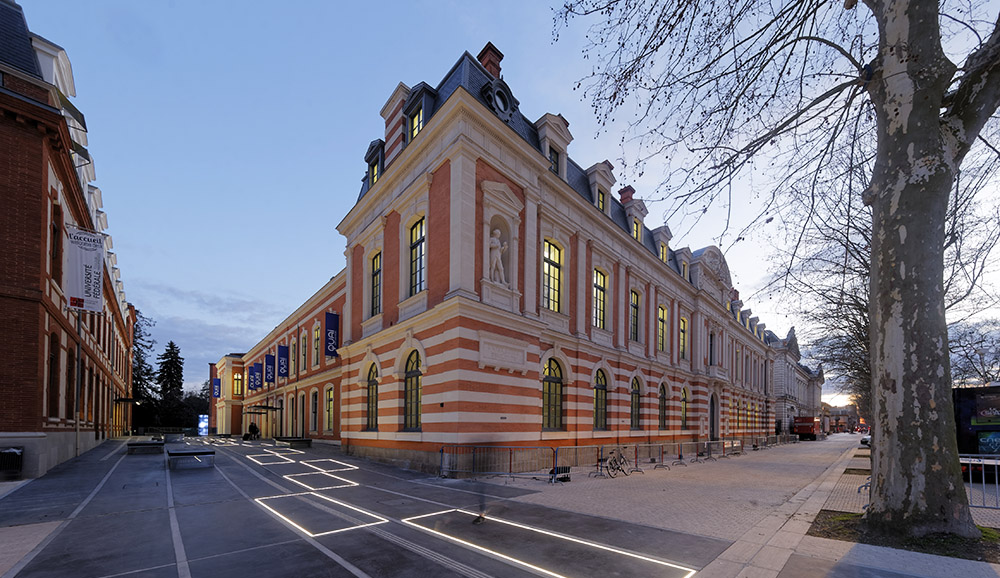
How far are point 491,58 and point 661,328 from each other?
19.3 metres

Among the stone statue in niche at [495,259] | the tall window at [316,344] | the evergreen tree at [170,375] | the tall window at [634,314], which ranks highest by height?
the stone statue in niche at [495,259]

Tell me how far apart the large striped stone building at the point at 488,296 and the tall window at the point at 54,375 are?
10.5 metres

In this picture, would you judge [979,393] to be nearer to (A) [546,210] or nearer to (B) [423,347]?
(A) [546,210]

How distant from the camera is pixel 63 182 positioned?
1772 centimetres

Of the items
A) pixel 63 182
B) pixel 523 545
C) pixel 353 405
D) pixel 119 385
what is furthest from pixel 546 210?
pixel 119 385

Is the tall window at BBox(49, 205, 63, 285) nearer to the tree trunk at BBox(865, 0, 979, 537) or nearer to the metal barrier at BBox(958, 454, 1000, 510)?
Result: the tree trunk at BBox(865, 0, 979, 537)

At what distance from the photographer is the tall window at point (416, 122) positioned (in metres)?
18.9

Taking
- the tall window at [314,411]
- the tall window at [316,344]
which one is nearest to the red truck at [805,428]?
the tall window at [314,411]

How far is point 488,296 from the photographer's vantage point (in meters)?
16.4

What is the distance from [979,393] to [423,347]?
1717cm

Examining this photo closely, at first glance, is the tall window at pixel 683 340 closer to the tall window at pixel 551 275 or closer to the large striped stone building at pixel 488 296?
the large striped stone building at pixel 488 296

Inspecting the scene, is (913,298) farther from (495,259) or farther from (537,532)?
(495,259)

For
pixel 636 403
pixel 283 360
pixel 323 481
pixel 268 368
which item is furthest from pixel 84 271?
pixel 636 403

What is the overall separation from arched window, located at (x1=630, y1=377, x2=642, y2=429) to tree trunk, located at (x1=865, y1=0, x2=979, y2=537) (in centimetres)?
1859
